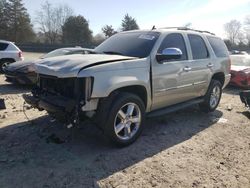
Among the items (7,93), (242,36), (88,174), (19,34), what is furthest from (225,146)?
(242,36)

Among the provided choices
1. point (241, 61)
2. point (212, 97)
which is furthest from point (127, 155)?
point (241, 61)

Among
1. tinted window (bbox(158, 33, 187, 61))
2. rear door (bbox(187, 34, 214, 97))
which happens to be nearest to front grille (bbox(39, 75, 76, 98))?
tinted window (bbox(158, 33, 187, 61))

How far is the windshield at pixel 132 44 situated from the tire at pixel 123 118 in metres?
0.93

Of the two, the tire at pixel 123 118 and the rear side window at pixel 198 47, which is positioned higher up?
the rear side window at pixel 198 47

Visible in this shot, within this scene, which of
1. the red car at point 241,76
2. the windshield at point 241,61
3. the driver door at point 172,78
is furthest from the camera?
the windshield at point 241,61

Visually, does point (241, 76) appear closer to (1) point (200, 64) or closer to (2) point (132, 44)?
(1) point (200, 64)

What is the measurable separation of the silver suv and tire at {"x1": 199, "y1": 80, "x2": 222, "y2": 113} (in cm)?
32

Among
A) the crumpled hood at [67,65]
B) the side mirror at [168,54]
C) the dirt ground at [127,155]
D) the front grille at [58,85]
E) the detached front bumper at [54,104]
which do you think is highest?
the side mirror at [168,54]

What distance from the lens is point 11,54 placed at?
13328mm

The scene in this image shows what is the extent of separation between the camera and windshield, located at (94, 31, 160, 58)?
5.36m

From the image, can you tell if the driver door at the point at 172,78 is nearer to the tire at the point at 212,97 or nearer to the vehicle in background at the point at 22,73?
the tire at the point at 212,97

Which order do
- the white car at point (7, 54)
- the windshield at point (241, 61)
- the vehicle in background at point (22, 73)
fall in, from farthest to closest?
the white car at point (7, 54) < the windshield at point (241, 61) < the vehicle in background at point (22, 73)

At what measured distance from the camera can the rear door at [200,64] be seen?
641cm

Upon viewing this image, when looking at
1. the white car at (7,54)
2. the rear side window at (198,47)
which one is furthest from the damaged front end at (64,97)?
the white car at (7,54)
